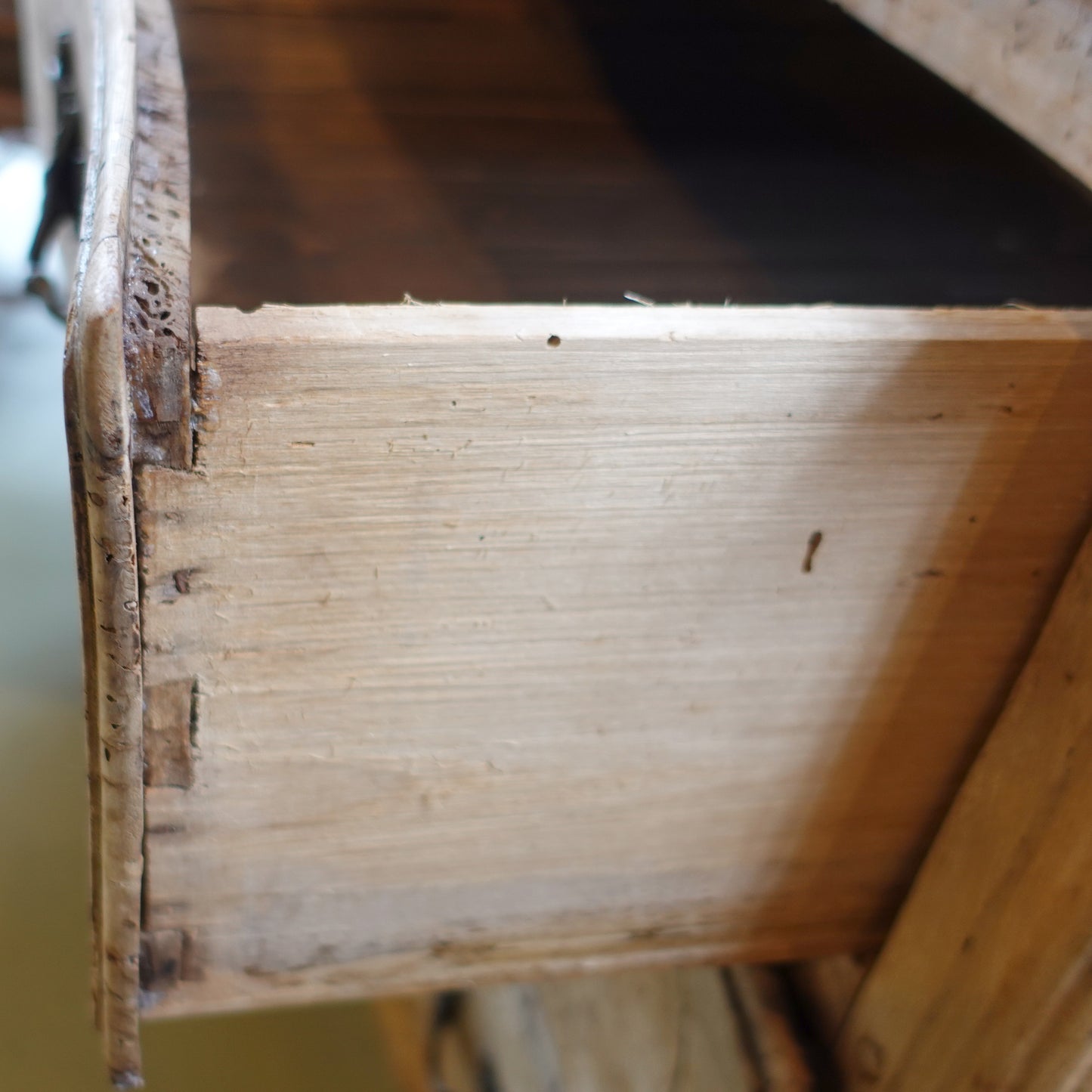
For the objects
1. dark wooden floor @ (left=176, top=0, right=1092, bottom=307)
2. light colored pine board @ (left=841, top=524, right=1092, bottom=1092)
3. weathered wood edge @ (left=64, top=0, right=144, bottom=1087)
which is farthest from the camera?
dark wooden floor @ (left=176, top=0, right=1092, bottom=307)

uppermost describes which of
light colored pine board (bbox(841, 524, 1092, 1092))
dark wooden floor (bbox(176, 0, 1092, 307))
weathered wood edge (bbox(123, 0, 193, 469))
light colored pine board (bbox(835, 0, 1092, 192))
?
light colored pine board (bbox(835, 0, 1092, 192))

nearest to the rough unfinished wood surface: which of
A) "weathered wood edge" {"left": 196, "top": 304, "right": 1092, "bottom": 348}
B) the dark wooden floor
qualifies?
"weathered wood edge" {"left": 196, "top": 304, "right": 1092, "bottom": 348}

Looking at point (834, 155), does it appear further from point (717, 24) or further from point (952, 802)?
point (952, 802)

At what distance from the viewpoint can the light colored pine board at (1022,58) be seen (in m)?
0.37

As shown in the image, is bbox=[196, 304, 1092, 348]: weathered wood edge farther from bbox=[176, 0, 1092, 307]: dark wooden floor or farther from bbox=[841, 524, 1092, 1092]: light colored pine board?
bbox=[176, 0, 1092, 307]: dark wooden floor

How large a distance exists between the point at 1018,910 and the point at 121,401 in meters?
0.40

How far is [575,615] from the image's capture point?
403mm

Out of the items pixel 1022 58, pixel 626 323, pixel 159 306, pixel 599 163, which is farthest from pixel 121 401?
pixel 599 163

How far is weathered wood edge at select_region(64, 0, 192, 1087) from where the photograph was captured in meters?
0.29

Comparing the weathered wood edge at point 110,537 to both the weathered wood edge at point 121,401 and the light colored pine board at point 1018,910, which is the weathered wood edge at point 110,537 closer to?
the weathered wood edge at point 121,401

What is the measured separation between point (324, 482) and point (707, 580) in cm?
14

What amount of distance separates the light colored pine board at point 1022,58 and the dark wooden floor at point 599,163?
24 centimetres

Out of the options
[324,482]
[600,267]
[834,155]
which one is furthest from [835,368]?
[834,155]

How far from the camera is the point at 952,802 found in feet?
1.67
